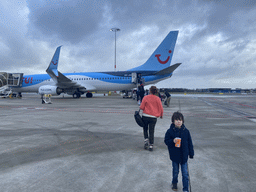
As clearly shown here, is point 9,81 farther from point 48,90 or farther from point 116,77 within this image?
point 116,77

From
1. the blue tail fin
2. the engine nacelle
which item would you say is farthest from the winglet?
the blue tail fin

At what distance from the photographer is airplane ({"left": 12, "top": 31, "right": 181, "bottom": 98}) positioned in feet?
88.9

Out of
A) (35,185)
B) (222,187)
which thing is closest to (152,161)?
(222,187)

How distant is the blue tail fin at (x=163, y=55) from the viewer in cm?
2809

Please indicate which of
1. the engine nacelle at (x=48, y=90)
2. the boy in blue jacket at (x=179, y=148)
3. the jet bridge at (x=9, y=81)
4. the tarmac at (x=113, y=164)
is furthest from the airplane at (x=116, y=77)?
the boy in blue jacket at (x=179, y=148)

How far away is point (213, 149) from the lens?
4.99m

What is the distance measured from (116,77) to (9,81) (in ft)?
61.5

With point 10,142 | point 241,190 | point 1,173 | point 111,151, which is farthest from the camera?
point 10,142

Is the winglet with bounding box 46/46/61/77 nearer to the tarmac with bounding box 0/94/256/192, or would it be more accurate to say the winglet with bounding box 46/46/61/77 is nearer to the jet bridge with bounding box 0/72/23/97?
the jet bridge with bounding box 0/72/23/97

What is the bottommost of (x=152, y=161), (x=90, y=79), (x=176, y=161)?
(x=152, y=161)

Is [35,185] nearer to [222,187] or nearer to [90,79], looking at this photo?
[222,187]

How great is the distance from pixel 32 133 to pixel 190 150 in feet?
19.3

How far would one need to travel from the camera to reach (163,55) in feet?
94.6

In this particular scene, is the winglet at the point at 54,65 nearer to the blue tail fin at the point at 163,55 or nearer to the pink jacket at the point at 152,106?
the blue tail fin at the point at 163,55
